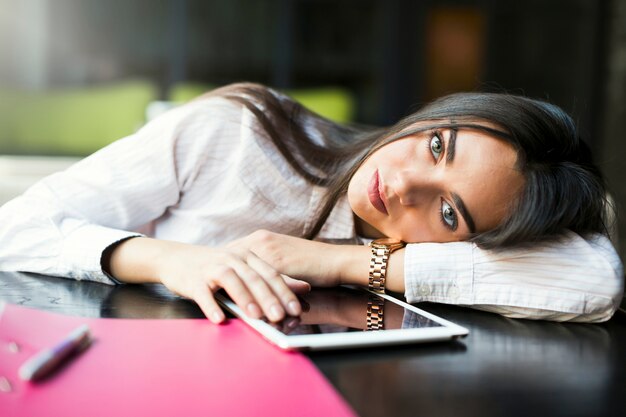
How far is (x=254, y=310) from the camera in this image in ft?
2.39

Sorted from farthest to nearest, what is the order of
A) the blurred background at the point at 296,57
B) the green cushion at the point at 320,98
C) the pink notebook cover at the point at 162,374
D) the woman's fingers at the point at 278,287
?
the blurred background at the point at 296,57 → the green cushion at the point at 320,98 → the woman's fingers at the point at 278,287 → the pink notebook cover at the point at 162,374

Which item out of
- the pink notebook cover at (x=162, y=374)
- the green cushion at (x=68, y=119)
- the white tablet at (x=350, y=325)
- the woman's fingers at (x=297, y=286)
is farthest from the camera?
the green cushion at (x=68, y=119)

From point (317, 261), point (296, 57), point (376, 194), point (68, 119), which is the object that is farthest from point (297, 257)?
point (296, 57)

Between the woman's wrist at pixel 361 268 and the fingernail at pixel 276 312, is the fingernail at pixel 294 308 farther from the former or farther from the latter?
the woman's wrist at pixel 361 268

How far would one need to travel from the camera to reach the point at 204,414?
47cm

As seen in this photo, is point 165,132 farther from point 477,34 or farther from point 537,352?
point 477,34

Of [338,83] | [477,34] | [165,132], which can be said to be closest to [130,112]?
[338,83]

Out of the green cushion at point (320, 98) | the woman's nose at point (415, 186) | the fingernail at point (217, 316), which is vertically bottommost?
the green cushion at point (320, 98)

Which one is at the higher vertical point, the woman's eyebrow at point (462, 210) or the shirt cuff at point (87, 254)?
the woman's eyebrow at point (462, 210)

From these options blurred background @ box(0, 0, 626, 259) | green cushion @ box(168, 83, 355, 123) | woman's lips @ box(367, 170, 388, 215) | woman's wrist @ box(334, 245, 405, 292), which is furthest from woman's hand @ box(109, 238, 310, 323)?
blurred background @ box(0, 0, 626, 259)

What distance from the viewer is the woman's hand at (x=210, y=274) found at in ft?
2.42

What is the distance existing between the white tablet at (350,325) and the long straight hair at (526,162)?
Result: 0.22 metres

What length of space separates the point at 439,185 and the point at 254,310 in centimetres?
38

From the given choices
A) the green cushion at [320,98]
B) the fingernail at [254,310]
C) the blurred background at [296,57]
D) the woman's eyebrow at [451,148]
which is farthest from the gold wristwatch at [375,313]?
the blurred background at [296,57]
